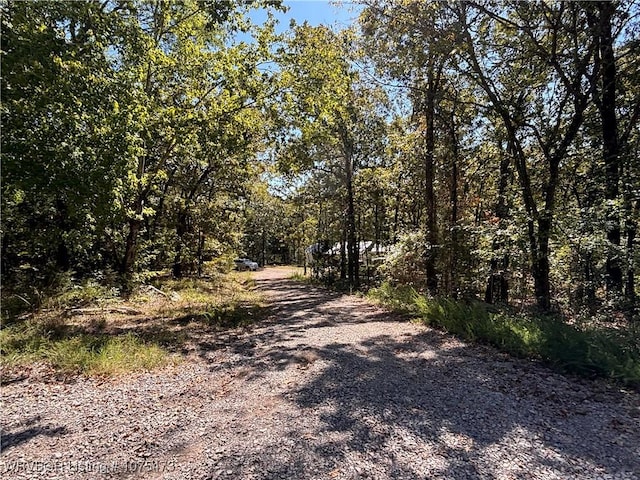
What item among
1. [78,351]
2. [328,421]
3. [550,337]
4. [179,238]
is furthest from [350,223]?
[328,421]

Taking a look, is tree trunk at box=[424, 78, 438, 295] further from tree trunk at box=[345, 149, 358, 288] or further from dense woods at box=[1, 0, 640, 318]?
tree trunk at box=[345, 149, 358, 288]

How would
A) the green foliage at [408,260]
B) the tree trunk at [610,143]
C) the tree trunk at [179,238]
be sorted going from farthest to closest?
the tree trunk at [179,238]
the green foliage at [408,260]
the tree trunk at [610,143]

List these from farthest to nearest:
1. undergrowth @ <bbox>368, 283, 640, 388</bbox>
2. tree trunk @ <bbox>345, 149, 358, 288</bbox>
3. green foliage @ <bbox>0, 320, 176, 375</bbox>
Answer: tree trunk @ <bbox>345, 149, 358, 288</bbox>
green foliage @ <bbox>0, 320, 176, 375</bbox>
undergrowth @ <bbox>368, 283, 640, 388</bbox>

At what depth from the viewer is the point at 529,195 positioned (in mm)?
6504

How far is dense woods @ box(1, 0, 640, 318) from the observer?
5.27 m

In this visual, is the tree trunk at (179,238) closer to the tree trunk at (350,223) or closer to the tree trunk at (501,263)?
the tree trunk at (350,223)

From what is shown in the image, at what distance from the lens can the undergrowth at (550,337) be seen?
13.4 feet

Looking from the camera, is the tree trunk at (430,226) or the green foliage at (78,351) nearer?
the green foliage at (78,351)

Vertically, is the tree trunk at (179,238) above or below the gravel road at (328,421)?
above

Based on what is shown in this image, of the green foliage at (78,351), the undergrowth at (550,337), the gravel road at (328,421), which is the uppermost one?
the undergrowth at (550,337)

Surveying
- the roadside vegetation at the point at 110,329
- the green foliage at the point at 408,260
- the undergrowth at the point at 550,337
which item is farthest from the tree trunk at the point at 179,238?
the undergrowth at the point at 550,337

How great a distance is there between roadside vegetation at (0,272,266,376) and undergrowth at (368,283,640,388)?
179 inches

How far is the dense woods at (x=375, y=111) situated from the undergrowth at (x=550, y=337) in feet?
3.00

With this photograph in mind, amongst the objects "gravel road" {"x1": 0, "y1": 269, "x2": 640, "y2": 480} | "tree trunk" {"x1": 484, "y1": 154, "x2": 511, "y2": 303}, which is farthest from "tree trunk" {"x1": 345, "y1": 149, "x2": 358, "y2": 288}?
"gravel road" {"x1": 0, "y1": 269, "x2": 640, "y2": 480}
